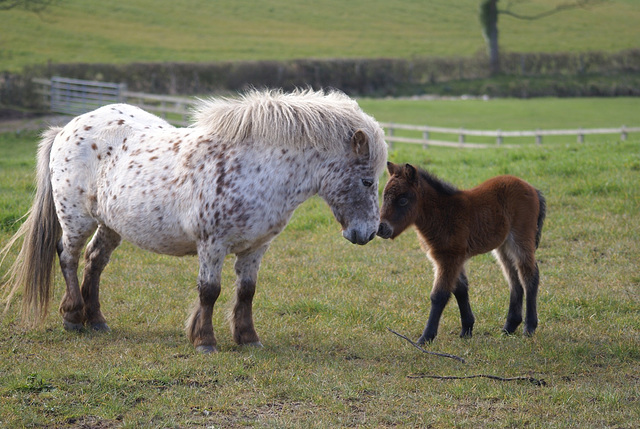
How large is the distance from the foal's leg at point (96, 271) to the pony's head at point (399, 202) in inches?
105

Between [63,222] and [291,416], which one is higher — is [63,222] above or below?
above

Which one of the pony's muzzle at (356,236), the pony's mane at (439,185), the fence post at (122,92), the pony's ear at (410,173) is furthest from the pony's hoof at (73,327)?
the fence post at (122,92)

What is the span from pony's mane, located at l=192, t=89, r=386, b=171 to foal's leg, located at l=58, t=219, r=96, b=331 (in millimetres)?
1584

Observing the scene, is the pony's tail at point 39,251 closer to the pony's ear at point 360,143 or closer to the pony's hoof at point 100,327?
the pony's hoof at point 100,327

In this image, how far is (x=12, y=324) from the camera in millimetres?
6453

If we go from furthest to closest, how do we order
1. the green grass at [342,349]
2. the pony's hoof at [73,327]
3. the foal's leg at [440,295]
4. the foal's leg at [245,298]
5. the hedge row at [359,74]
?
the hedge row at [359,74] < the pony's hoof at [73,327] < the foal's leg at [440,295] < the foal's leg at [245,298] < the green grass at [342,349]

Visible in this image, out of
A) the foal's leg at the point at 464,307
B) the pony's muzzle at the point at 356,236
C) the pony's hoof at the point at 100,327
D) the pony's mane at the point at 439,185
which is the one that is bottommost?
the pony's hoof at the point at 100,327

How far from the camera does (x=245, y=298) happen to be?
594 centimetres

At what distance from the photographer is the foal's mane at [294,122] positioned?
18.3 feet

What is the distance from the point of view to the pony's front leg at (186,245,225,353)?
5.62 m

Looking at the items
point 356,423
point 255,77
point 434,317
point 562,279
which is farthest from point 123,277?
point 255,77

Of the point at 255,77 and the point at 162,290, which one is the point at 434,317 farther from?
the point at 255,77

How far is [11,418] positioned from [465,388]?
3.10 metres

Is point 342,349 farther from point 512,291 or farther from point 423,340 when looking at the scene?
point 512,291
